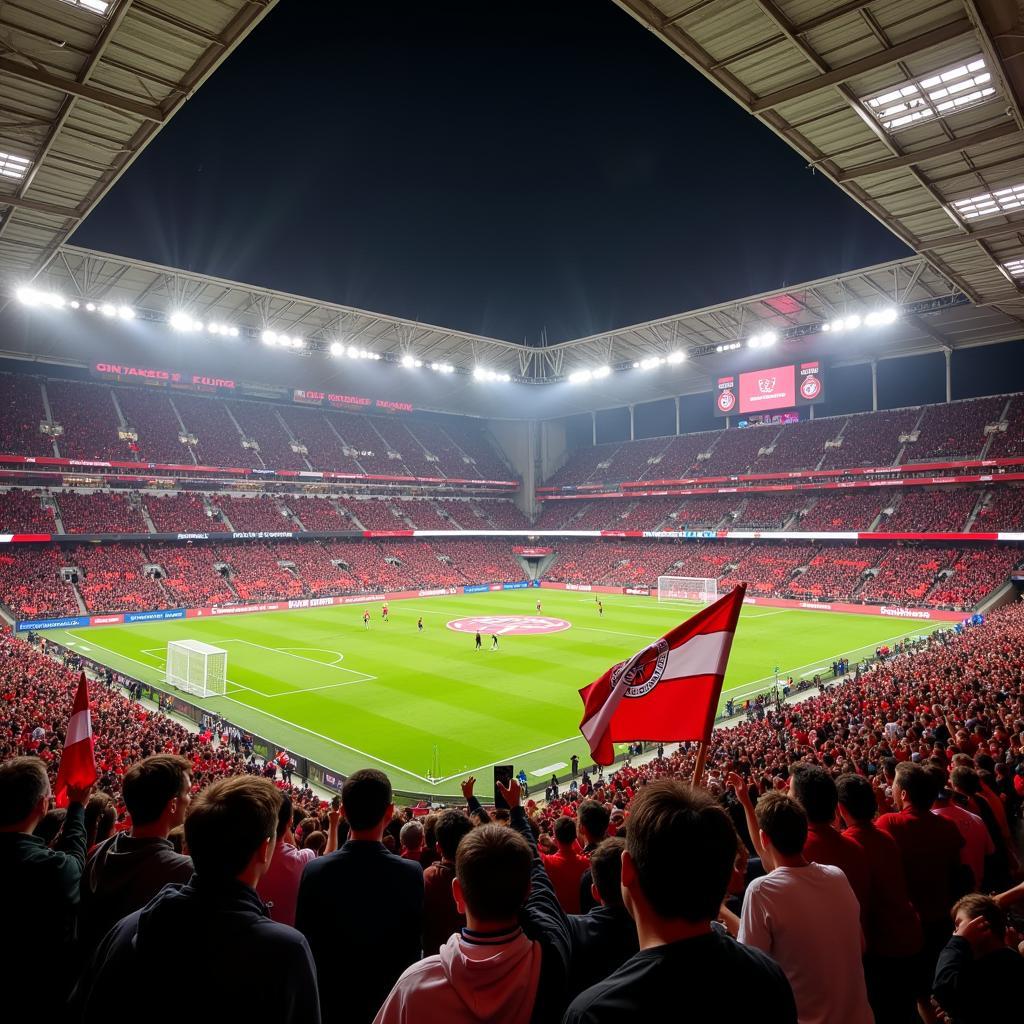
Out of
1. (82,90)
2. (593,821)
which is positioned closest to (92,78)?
(82,90)

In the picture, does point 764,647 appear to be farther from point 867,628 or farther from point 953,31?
point 953,31

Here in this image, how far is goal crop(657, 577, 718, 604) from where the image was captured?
5631cm

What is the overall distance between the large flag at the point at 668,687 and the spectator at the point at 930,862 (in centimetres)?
155

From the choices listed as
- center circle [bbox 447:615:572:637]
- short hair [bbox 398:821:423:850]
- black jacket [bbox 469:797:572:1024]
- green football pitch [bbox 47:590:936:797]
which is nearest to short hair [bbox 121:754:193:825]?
black jacket [bbox 469:797:572:1024]

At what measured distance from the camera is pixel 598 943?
3131 millimetres

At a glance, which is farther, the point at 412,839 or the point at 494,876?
the point at 412,839

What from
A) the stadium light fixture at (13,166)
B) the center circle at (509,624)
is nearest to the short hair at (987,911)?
the stadium light fixture at (13,166)

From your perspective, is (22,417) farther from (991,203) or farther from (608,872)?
(608,872)

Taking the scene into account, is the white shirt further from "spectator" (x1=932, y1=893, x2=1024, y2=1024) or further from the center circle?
the center circle

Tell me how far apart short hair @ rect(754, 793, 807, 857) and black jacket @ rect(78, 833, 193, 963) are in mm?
3088

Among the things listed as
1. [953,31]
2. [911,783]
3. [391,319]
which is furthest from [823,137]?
[391,319]

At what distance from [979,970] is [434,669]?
3020cm

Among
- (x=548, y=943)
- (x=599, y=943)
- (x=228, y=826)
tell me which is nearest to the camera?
(x=548, y=943)

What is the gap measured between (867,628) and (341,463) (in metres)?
52.0
